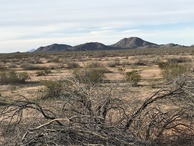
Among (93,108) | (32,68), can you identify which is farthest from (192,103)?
(32,68)

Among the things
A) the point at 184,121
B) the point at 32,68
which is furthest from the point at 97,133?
the point at 32,68

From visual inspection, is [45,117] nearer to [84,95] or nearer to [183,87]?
[84,95]

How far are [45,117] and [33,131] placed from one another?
3.59ft

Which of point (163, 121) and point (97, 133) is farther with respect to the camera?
point (163, 121)

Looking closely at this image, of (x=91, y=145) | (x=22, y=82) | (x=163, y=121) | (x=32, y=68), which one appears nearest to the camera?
(x=91, y=145)

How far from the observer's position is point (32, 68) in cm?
4328

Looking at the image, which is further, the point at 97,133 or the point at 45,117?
the point at 45,117

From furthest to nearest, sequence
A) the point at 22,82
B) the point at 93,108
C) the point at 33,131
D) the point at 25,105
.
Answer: the point at 22,82 → the point at 93,108 → the point at 25,105 → the point at 33,131

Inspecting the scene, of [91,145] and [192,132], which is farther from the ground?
[91,145]

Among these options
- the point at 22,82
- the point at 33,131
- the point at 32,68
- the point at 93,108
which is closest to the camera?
the point at 33,131

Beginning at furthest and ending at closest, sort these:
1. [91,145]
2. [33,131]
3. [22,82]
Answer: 1. [22,82]
2. [33,131]
3. [91,145]

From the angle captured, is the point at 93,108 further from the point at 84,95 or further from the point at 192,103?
the point at 192,103

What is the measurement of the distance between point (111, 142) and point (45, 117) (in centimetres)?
199

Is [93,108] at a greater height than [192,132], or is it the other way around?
[93,108]
